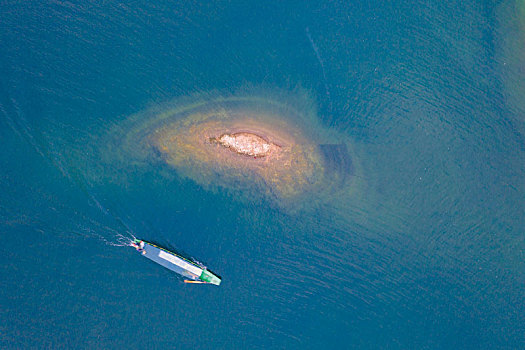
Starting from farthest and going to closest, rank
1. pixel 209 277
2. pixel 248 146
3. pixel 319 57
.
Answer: pixel 319 57
pixel 248 146
pixel 209 277

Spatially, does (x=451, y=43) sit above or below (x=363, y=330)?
above

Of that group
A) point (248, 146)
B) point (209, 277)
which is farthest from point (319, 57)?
point (209, 277)

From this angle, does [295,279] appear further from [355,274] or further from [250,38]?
[250,38]

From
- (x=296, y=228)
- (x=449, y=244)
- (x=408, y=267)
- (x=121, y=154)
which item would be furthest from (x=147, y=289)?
(x=449, y=244)

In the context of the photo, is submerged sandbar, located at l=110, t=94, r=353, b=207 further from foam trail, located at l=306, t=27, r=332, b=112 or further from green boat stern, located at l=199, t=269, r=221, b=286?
green boat stern, located at l=199, t=269, r=221, b=286

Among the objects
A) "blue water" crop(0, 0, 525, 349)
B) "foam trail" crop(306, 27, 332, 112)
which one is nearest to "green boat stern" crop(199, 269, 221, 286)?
"blue water" crop(0, 0, 525, 349)

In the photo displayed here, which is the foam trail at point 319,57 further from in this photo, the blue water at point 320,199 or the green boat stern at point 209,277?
the green boat stern at point 209,277

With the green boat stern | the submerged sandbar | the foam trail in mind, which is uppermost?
the foam trail

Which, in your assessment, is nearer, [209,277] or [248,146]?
[209,277]

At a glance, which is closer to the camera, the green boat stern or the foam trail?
the green boat stern

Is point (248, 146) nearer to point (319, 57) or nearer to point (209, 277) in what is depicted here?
point (319, 57)

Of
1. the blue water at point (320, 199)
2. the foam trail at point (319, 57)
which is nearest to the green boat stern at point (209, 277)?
the blue water at point (320, 199)
